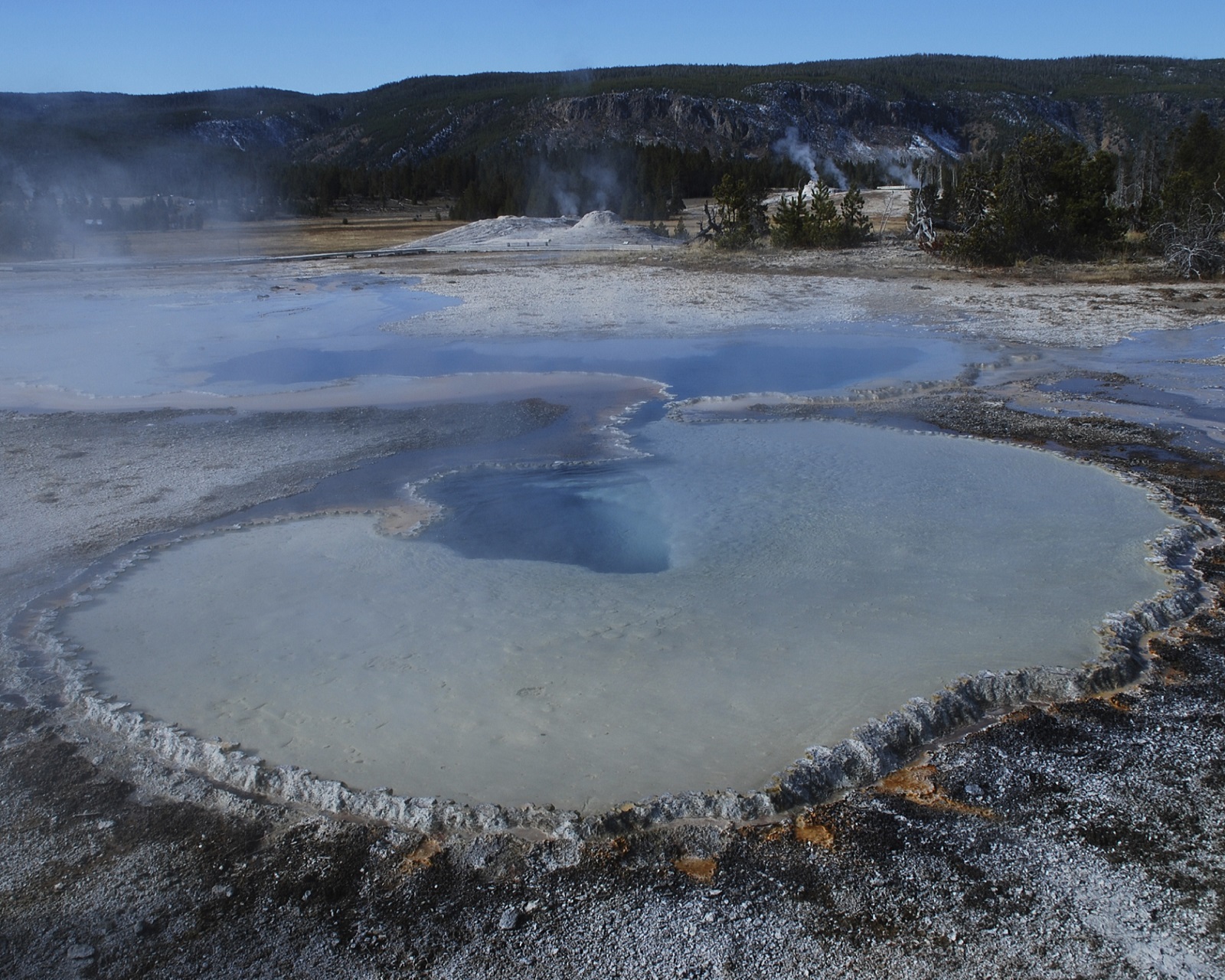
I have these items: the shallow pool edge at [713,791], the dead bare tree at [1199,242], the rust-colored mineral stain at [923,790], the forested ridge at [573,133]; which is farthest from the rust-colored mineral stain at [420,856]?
the forested ridge at [573,133]

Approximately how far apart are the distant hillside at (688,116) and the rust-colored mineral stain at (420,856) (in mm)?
60808

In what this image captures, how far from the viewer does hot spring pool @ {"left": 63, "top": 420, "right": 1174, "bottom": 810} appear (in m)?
3.08

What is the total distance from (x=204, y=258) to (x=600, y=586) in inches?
Answer: 868

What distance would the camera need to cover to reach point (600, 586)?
13.6 ft

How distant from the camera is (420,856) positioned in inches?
102

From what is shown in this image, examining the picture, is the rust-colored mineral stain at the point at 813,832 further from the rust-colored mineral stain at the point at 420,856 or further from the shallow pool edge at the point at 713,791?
the rust-colored mineral stain at the point at 420,856

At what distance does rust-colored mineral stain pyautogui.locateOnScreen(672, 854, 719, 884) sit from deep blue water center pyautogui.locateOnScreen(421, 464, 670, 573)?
72.8 inches

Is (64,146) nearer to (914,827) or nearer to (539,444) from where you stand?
(539,444)

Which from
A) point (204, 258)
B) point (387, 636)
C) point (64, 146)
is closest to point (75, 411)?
point (387, 636)

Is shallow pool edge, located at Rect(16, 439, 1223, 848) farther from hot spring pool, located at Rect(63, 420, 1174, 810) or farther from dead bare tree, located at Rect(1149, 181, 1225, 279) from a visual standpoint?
dead bare tree, located at Rect(1149, 181, 1225, 279)

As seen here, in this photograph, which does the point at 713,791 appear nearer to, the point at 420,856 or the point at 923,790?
the point at 923,790

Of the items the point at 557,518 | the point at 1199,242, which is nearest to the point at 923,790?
the point at 557,518

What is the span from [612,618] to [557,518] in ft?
4.02

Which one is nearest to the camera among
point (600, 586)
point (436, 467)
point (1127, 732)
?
point (1127, 732)
